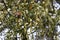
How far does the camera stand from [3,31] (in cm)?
178

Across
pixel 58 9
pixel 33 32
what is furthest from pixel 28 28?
pixel 58 9

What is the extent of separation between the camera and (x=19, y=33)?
1727 millimetres

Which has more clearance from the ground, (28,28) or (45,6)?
(45,6)

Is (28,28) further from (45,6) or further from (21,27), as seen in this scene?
(45,6)

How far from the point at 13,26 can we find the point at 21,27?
74mm

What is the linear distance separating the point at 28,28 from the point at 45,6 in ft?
0.86

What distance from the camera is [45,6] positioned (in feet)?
5.76

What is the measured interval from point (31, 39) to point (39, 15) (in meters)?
0.23

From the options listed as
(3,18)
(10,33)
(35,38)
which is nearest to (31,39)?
(35,38)

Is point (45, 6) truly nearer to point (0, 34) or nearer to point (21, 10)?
point (21, 10)

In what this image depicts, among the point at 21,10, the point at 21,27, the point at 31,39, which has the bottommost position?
the point at 31,39

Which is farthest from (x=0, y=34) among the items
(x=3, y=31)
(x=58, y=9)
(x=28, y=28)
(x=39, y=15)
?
(x=58, y=9)

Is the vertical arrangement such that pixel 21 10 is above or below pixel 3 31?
above

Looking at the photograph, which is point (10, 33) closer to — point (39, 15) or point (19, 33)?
point (19, 33)
